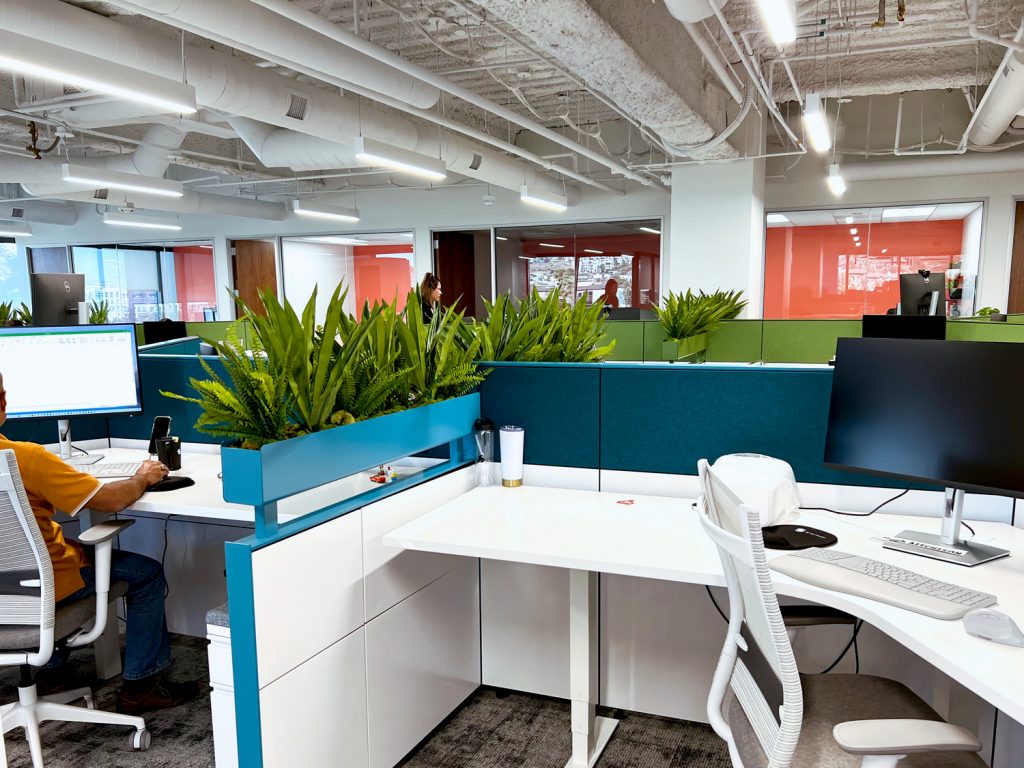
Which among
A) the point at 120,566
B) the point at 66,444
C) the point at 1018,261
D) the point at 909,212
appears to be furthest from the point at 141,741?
the point at 1018,261

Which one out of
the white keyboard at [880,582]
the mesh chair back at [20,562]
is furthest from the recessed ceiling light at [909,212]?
the mesh chair back at [20,562]

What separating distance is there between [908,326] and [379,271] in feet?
26.7

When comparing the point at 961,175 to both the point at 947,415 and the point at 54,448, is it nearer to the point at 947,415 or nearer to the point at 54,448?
the point at 947,415

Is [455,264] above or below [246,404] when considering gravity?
above

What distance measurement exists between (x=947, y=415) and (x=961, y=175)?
7335 millimetres

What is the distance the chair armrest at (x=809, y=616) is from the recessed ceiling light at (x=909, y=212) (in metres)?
7.69

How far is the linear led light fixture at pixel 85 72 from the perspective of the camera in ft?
9.90

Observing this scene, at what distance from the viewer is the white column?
6961mm

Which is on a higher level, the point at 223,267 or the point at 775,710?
the point at 223,267

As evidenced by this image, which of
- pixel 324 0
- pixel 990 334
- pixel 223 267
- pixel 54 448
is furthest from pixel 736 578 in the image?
pixel 223 267

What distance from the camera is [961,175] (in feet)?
24.8

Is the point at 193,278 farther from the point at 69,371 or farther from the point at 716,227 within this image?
the point at 69,371

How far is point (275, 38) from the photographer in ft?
12.3

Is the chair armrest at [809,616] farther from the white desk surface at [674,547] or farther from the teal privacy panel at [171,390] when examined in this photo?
the teal privacy panel at [171,390]
